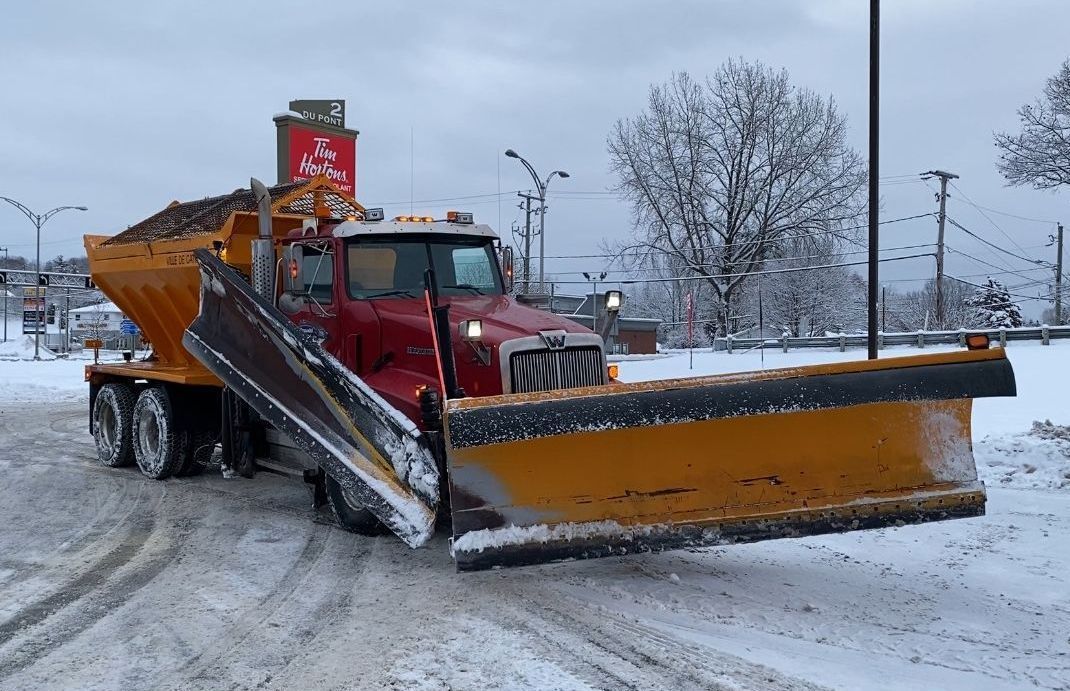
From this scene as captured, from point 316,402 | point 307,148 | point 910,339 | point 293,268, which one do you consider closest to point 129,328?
point 307,148

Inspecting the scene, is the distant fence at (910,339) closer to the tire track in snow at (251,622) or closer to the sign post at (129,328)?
the sign post at (129,328)

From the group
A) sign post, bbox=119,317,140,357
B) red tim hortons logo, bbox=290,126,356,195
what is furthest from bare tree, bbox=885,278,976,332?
sign post, bbox=119,317,140,357

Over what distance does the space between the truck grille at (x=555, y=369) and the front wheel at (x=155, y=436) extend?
4.88 metres

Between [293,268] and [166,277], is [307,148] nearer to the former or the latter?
[166,277]

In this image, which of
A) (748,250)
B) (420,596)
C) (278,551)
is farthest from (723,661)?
(748,250)

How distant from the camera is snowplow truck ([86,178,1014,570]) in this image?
4797 millimetres

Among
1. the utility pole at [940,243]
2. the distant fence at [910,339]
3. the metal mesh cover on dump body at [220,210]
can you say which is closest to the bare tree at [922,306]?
the utility pole at [940,243]

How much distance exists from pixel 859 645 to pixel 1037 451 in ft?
18.7

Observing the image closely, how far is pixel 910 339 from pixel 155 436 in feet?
75.4

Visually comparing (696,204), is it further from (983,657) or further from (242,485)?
(983,657)

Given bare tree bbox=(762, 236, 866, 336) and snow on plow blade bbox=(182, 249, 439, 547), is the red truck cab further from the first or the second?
bare tree bbox=(762, 236, 866, 336)

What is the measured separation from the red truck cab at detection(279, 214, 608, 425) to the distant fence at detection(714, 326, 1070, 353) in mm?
17779

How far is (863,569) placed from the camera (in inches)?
227

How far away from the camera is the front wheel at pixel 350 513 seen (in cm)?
647
